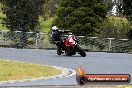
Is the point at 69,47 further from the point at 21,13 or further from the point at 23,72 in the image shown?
the point at 21,13

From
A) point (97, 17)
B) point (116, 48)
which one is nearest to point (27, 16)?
point (97, 17)

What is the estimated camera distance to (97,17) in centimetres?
3719

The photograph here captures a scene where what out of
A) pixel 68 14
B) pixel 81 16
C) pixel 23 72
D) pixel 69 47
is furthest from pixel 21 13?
pixel 23 72

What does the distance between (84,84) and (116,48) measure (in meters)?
19.5

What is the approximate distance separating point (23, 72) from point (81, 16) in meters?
20.3

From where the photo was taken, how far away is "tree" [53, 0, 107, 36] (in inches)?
1411

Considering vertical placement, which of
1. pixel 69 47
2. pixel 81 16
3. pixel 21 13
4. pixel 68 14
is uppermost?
pixel 21 13

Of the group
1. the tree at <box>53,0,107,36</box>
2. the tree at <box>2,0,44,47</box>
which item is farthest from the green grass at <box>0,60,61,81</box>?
the tree at <box>53,0,107,36</box>

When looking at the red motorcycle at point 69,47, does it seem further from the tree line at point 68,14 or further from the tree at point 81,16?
the tree at point 81,16

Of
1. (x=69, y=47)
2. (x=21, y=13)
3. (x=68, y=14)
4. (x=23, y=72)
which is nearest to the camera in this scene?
(x=23, y=72)

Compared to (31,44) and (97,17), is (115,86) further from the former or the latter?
(97,17)

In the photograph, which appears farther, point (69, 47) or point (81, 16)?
point (81, 16)

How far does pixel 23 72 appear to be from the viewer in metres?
16.6

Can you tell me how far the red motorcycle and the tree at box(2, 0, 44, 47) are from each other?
29.1 ft
